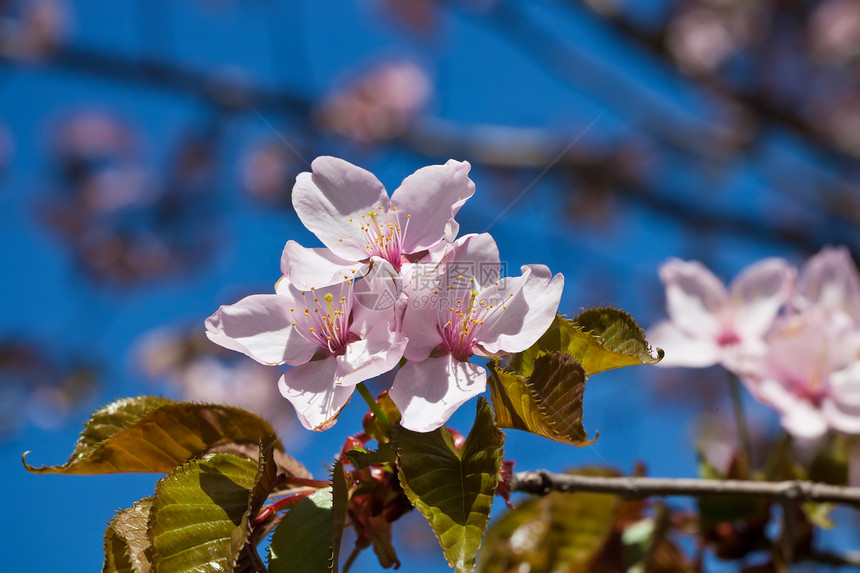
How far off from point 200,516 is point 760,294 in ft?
4.24

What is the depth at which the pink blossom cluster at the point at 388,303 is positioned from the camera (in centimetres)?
85

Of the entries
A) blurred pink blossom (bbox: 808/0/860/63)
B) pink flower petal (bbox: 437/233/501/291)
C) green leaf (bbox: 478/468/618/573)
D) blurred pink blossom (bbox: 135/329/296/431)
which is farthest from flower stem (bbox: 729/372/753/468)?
blurred pink blossom (bbox: 808/0/860/63)

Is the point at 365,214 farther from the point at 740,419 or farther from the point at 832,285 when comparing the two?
the point at 832,285

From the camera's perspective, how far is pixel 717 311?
1631 mm

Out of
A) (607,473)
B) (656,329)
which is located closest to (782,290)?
(656,329)

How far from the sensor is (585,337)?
86 cm

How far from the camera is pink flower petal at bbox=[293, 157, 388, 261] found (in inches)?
36.6

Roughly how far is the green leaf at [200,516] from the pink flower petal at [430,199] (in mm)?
360

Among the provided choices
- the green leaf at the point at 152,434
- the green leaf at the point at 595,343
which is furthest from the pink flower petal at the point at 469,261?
the green leaf at the point at 152,434

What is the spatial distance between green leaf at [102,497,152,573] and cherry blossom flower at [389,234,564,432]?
32 centimetres

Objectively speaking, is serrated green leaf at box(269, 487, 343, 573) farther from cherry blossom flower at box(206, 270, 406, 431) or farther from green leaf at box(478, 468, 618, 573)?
green leaf at box(478, 468, 618, 573)

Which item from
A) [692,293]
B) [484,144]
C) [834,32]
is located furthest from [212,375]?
[834,32]

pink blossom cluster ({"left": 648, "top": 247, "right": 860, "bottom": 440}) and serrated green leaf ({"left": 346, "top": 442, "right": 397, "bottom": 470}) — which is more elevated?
pink blossom cluster ({"left": 648, "top": 247, "right": 860, "bottom": 440})

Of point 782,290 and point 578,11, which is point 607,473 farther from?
point 578,11
